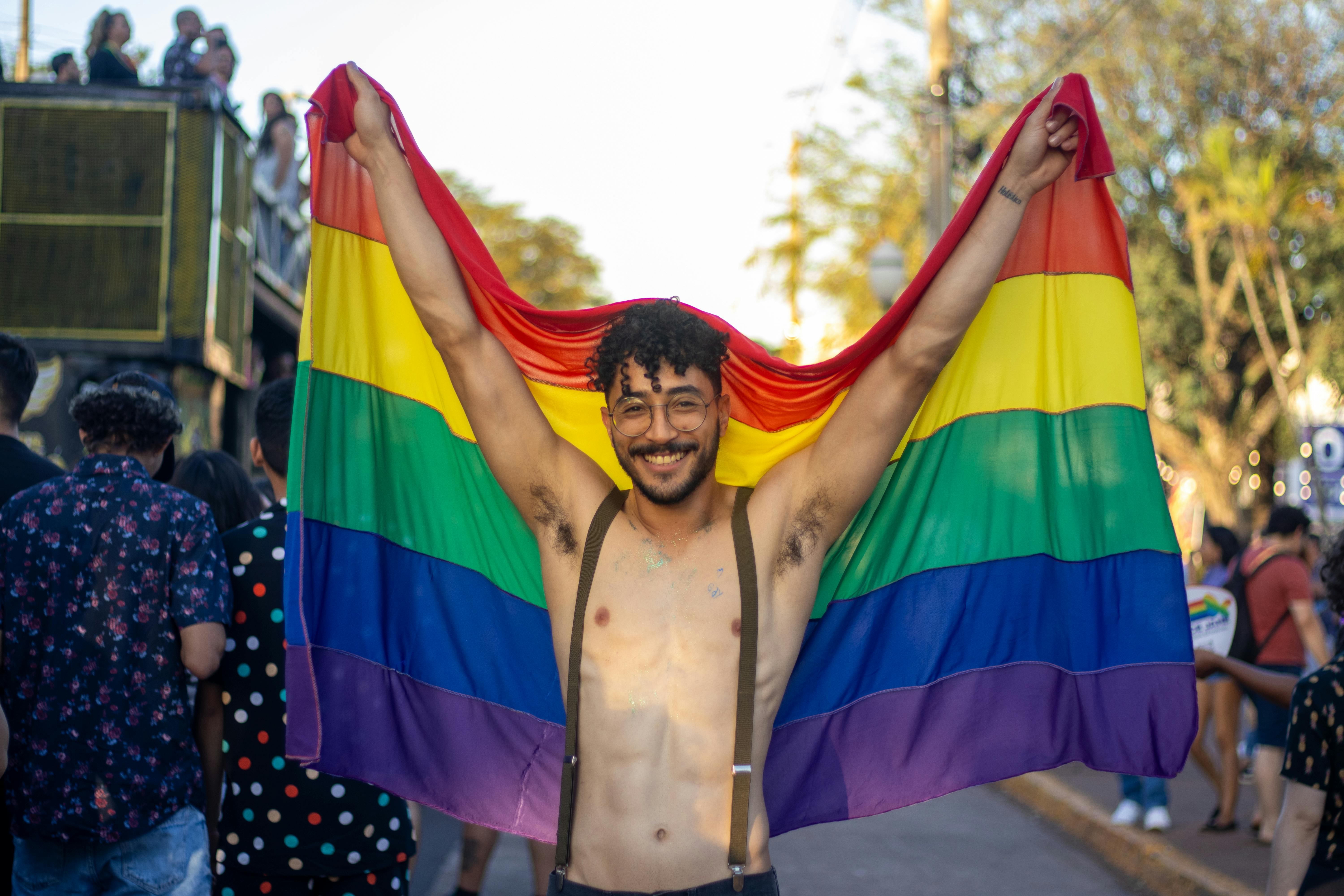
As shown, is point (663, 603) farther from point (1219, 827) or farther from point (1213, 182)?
point (1213, 182)

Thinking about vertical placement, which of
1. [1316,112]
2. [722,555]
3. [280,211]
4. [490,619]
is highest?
[1316,112]

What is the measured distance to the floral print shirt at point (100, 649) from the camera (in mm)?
3393

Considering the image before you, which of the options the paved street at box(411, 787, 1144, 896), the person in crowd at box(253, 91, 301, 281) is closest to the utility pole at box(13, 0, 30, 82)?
the person in crowd at box(253, 91, 301, 281)

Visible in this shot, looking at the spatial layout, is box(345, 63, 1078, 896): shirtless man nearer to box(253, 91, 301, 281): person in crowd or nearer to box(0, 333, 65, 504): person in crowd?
box(0, 333, 65, 504): person in crowd

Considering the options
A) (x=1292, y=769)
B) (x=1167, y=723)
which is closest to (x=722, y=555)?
(x=1167, y=723)

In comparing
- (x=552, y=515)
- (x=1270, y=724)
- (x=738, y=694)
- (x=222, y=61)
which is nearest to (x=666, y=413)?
(x=552, y=515)

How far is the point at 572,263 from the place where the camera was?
40.9 m

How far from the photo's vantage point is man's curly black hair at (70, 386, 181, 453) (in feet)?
12.2

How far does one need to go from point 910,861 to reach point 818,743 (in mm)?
4716

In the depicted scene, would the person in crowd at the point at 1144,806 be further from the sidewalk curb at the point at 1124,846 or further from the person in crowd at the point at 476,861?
the person in crowd at the point at 476,861

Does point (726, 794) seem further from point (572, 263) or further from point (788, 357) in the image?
point (572, 263)

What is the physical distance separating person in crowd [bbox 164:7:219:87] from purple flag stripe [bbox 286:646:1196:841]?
29.1 ft

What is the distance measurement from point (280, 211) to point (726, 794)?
12.5 m

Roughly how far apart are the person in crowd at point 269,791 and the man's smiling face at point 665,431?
118 centimetres
